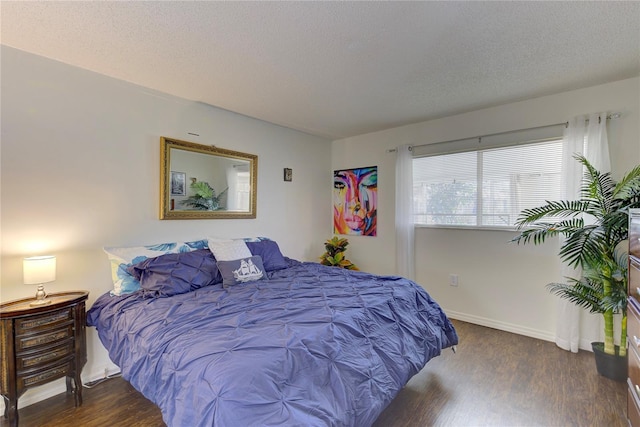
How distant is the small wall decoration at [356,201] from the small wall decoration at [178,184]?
2.30m

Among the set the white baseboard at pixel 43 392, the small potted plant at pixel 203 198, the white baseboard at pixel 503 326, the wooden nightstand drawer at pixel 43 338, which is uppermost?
the small potted plant at pixel 203 198

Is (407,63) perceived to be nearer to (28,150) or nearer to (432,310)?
(432,310)

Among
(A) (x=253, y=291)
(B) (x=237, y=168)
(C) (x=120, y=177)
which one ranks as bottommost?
(A) (x=253, y=291)

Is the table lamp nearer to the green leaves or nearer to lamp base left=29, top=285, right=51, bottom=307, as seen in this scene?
lamp base left=29, top=285, right=51, bottom=307

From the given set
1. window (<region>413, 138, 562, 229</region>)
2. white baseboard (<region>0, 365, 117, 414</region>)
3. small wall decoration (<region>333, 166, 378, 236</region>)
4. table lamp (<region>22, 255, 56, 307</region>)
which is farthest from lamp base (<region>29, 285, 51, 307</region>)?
window (<region>413, 138, 562, 229</region>)

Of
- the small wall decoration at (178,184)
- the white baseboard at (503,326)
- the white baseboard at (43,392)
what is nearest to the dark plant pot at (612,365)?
the white baseboard at (503,326)

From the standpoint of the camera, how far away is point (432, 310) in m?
2.24

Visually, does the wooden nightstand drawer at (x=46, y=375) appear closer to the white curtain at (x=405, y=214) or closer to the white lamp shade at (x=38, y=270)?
the white lamp shade at (x=38, y=270)

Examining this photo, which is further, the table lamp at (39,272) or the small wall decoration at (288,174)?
the small wall decoration at (288,174)

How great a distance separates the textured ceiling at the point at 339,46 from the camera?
1.62m

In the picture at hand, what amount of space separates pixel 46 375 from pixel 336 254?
299cm

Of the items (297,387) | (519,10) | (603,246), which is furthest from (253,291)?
(603,246)

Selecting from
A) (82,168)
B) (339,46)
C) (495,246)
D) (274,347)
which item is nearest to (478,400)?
(274,347)

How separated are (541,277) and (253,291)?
2787 millimetres
